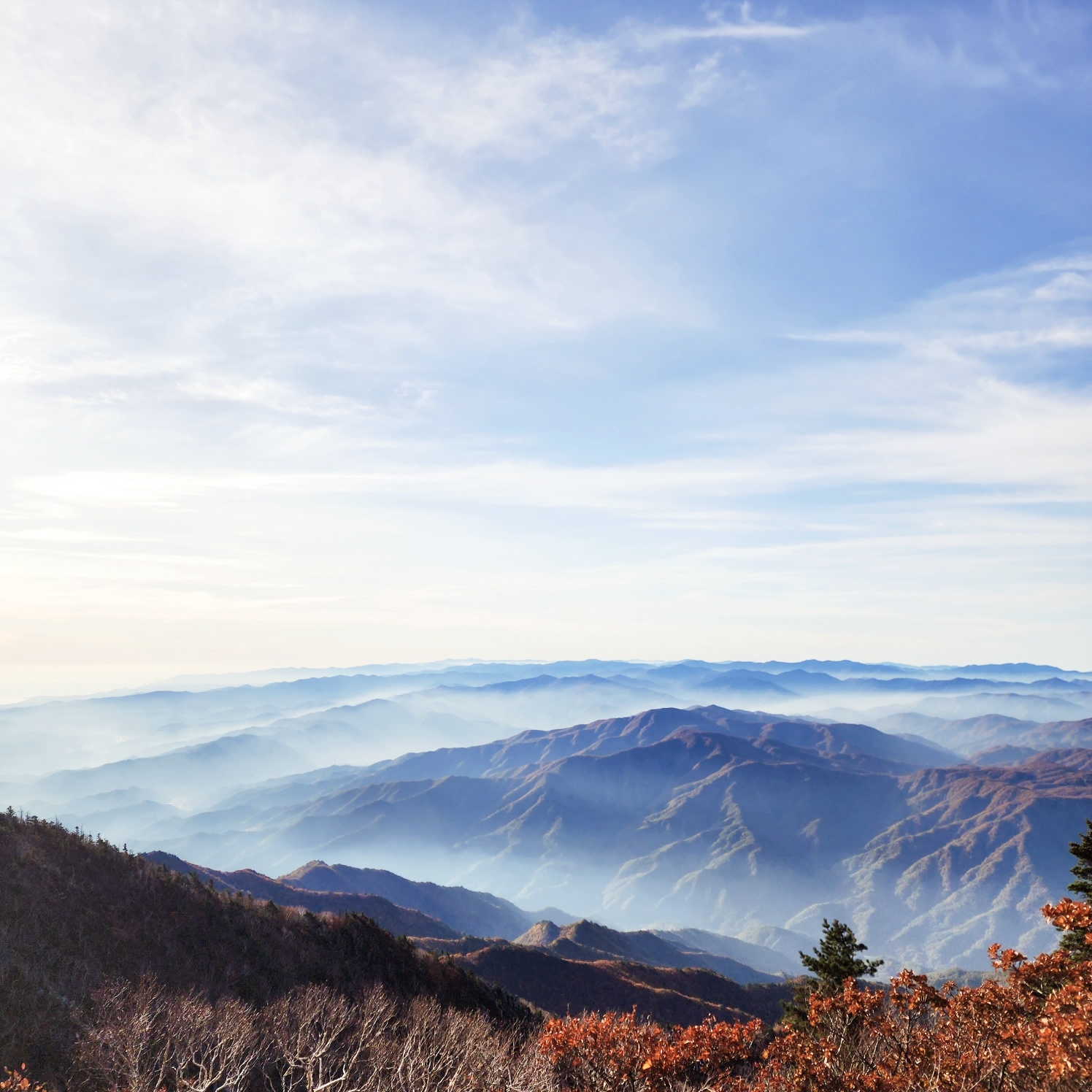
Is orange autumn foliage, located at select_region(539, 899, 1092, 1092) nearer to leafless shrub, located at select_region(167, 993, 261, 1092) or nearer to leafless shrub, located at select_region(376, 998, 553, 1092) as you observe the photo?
leafless shrub, located at select_region(376, 998, 553, 1092)

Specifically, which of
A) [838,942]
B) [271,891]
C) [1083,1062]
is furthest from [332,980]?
A: [271,891]

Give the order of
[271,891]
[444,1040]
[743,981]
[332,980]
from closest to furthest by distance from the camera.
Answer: [444,1040] < [332,980] < [271,891] < [743,981]

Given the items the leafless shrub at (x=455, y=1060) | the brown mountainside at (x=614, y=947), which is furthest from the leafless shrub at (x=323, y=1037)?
the brown mountainside at (x=614, y=947)

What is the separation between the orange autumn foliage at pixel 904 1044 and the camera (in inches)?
559

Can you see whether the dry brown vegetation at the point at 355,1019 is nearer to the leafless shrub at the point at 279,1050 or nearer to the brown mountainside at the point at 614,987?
the leafless shrub at the point at 279,1050

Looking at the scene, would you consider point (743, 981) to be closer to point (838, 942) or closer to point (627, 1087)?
point (838, 942)

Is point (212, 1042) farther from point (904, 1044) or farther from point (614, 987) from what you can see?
point (614, 987)

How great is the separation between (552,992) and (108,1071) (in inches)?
3169

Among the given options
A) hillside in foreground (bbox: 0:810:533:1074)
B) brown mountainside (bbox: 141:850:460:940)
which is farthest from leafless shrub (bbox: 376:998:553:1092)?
brown mountainside (bbox: 141:850:460:940)

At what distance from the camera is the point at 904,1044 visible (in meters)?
17.6

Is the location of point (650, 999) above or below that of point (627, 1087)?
below

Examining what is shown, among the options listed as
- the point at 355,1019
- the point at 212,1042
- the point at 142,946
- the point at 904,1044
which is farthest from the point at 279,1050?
the point at 904,1044

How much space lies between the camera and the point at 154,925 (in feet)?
131

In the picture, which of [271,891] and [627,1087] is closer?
[627,1087]
